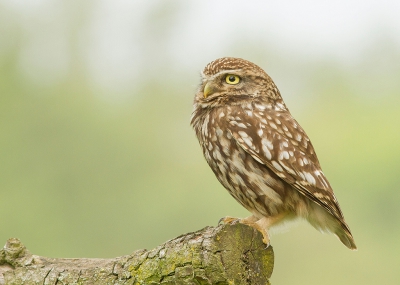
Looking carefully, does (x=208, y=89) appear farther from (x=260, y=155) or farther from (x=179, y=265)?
(x=179, y=265)

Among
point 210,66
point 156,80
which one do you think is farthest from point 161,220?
point 210,66

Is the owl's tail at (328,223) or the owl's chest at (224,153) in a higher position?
the owl's chest at (224,153)

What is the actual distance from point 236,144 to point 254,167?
16 centimetres

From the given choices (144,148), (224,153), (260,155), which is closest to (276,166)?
(260,155)

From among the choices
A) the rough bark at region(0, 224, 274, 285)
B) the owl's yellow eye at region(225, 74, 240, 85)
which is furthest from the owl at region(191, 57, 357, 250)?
the rough bark at region(0, 224, 274, 285)

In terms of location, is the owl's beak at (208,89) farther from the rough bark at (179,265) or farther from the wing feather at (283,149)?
the rough bark at (179,265)

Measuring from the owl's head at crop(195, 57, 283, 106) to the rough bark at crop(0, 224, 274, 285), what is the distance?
52.1 inches

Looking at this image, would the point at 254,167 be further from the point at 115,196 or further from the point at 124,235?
the point at 115,196

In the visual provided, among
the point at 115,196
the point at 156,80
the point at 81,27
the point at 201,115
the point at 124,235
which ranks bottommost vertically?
the point at 201,115

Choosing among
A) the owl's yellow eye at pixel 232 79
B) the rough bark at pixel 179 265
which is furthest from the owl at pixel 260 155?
the rough bark at pixel 179 265

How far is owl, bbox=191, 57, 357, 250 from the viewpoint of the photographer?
11.6 ft

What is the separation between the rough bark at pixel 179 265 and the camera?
2.46m

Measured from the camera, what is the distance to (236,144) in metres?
3.59

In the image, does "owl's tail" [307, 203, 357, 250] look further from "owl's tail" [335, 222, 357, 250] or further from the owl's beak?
the owl's beak
